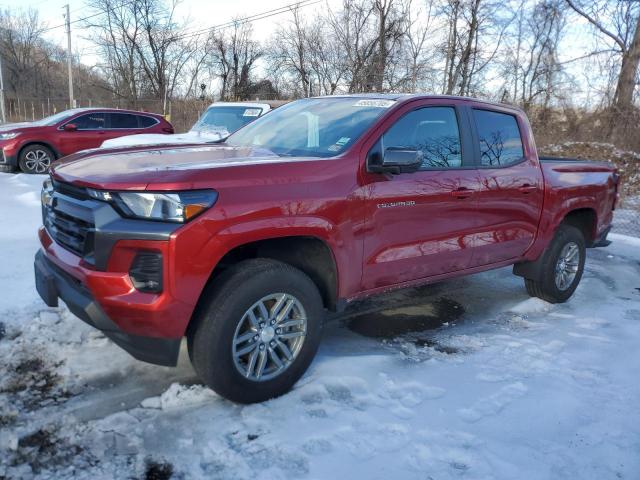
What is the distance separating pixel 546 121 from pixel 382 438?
22.6 metres

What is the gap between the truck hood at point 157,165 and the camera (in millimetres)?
2596

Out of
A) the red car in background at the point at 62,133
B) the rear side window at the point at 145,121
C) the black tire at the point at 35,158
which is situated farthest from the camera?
the rear side window at the point at 145,121

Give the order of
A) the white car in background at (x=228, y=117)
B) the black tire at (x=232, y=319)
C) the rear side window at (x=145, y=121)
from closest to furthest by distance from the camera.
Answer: the black tire at (x=232, y=319), the white car in background at (x=228, y=117), the rear side window at (x=145, y=121)

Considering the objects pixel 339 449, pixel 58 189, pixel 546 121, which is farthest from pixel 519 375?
pixel 546 121

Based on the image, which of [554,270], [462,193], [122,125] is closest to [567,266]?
[554,270]

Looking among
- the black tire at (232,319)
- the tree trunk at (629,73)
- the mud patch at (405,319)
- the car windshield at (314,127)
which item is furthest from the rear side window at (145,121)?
the tree trunk at (629,73)

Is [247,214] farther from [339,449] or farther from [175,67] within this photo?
[175,67]

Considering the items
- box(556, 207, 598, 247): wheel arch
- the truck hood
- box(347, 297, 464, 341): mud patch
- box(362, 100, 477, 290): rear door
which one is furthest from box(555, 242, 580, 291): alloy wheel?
the truck hood

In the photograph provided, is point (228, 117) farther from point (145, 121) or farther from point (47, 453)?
point (47, 453)

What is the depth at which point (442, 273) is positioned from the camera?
160 inches

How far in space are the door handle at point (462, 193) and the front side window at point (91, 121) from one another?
10.7m

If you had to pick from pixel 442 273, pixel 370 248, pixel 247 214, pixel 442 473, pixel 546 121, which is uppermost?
pixel 546 121

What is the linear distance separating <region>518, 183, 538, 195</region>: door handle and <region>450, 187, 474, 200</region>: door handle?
73 centimetres

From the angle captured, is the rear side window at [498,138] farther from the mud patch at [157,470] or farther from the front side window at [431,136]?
the mud patch at [157,470]
